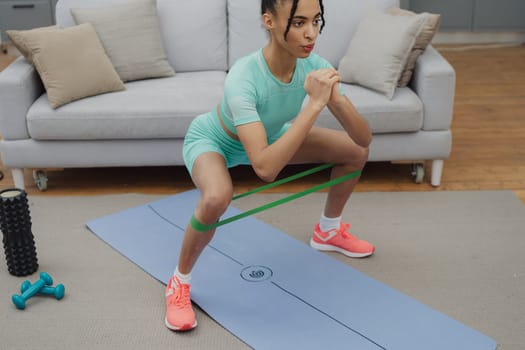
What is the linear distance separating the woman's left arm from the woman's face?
0.51 feet

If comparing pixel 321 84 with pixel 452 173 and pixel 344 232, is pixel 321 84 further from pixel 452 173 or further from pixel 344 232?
pixel 452 173

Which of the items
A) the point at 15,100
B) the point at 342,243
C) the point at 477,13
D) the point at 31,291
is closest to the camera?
the point at 31,291

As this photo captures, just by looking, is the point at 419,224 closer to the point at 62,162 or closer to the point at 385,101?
the point at 385,101

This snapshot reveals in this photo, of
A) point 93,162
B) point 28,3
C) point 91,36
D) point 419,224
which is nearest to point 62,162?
point 93,162

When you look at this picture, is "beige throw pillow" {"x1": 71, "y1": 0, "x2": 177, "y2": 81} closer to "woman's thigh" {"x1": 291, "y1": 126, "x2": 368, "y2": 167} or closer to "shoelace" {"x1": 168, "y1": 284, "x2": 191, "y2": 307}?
"woman's thigh" {"x1": 291, "y1": 126, "x2": 368, "y2": 167}

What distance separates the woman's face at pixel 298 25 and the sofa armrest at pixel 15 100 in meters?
1.49

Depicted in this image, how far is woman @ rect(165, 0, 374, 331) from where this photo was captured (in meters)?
1.80

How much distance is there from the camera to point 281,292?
2.22 m

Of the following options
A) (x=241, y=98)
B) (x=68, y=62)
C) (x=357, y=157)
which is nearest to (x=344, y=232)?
(x=357, y=157)

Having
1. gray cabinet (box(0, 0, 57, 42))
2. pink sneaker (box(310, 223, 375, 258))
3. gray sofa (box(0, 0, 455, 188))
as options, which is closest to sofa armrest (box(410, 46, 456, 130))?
gray sofa (box(0, 0, 455, 188))

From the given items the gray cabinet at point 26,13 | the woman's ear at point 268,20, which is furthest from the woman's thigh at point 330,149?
the gray cabinet at point 26,13

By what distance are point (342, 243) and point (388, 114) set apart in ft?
2.33

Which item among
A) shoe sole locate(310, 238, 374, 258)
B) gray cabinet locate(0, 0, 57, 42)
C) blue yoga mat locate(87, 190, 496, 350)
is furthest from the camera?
gray cabinet locate(0, 0, 57, 42)

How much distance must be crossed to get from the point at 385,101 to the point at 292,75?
99 centimetres
